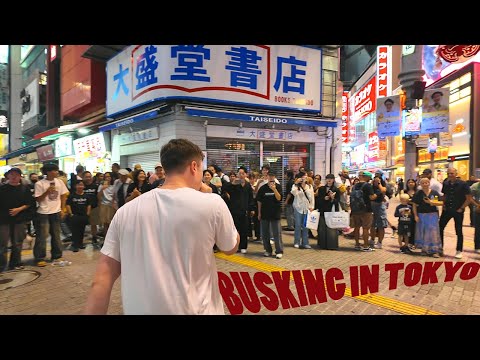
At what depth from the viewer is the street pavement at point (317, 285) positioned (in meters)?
4.02

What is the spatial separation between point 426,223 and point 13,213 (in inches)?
332

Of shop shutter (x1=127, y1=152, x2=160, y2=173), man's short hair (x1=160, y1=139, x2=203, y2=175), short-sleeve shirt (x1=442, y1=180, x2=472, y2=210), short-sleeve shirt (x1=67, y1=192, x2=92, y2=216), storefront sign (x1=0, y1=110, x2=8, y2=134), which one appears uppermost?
storefront sign (x1=0, y1=110, x2=8, y2=134)

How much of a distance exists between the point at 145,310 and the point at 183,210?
0.51 m

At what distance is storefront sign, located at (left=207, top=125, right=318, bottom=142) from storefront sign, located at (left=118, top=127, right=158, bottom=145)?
6.68ft

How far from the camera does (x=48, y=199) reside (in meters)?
6.23

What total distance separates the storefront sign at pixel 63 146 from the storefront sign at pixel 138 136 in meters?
6.00

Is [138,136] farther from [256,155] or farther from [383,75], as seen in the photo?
[383,75]

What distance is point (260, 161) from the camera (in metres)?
11.7

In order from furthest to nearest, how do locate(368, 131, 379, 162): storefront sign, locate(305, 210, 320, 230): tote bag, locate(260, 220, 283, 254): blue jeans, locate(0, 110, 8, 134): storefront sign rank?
locate(368, 131, 379, 162): storefront sign
locate(0, 110, 8, 134): storefront sign
locate(305, 210, 320, 230): tote bag
locate(260, 220, 283, 254): blue jeans

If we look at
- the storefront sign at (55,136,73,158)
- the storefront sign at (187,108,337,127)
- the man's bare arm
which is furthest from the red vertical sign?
the man's bare arm

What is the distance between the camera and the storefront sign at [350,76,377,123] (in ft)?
113

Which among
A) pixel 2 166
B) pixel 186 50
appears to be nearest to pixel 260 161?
pixel 186 50

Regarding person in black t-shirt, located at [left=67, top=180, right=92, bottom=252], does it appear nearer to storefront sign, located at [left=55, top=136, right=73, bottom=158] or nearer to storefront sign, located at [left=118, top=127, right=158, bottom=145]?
storefront sign, located at [left=118, top=127, right=158, bottom=145]

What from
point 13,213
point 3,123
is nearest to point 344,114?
point 13,213
